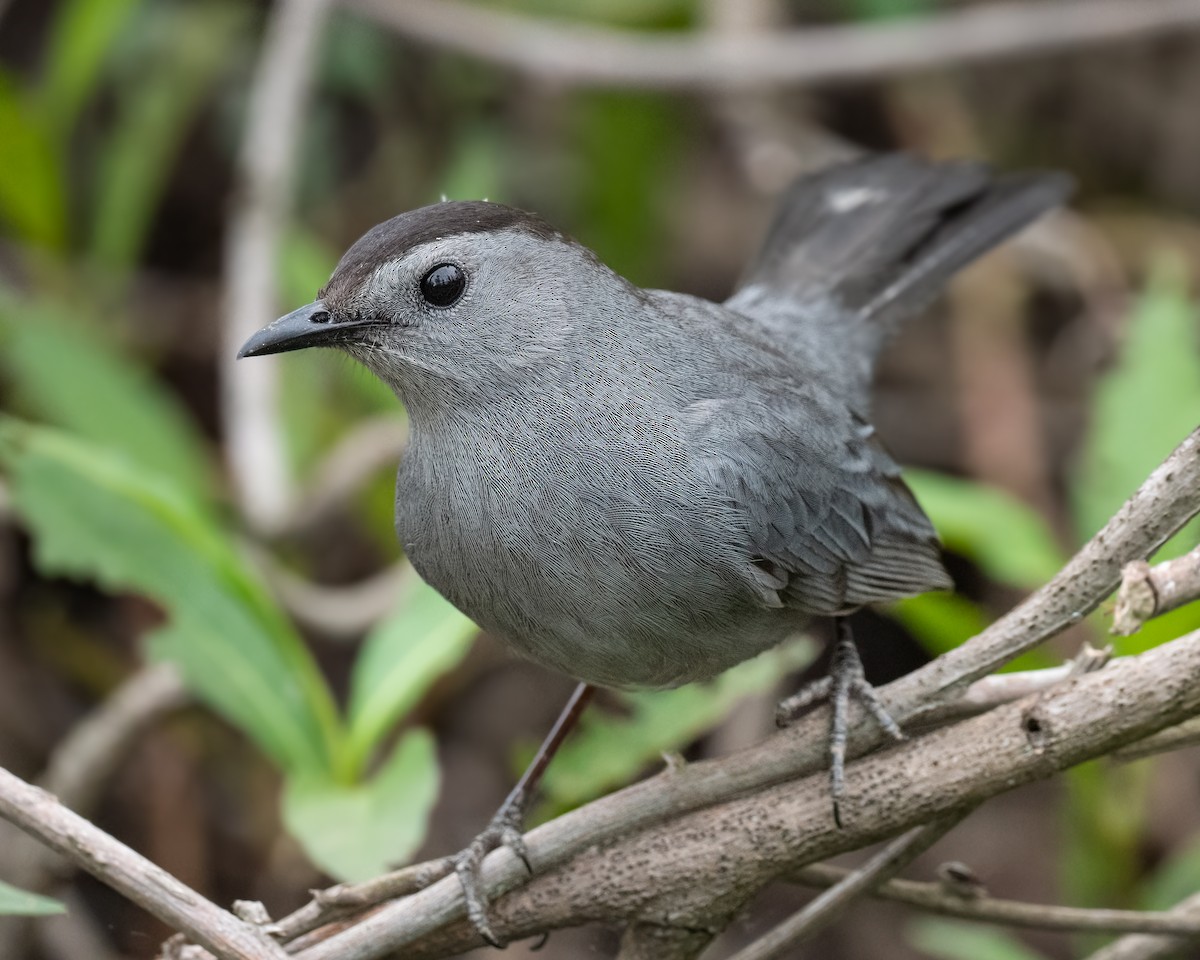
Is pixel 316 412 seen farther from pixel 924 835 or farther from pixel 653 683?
pixel 924 835

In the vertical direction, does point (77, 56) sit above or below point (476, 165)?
above

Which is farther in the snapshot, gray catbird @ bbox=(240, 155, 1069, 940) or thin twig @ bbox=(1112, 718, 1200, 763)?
gray catbird @ bbox=(240, 155, 1069, 940)

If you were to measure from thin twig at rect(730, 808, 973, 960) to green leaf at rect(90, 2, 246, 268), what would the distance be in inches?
160

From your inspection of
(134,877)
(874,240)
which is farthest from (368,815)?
(874,240)

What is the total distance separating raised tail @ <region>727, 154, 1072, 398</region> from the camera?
13.8 feet

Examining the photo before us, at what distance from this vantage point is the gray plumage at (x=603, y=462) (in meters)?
2.94

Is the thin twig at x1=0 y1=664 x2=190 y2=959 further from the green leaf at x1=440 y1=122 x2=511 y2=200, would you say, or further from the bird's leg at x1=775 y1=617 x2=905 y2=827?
the bird's leg at x1=775 y1=617 x2=905 y2=827

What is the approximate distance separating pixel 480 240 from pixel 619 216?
323cm

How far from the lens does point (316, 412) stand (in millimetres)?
5742

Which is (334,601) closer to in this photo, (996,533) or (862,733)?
(996,533)

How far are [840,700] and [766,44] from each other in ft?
13.2

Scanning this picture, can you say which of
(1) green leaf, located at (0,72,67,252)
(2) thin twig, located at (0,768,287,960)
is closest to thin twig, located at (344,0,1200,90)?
(1) green leaf, located at (0,72,67,252)

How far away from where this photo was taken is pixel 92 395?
17.2 ft

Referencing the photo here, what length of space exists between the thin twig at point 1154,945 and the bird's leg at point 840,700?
2.30 ft
